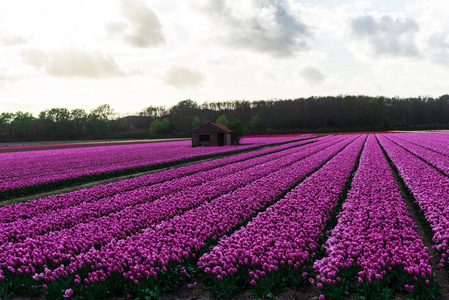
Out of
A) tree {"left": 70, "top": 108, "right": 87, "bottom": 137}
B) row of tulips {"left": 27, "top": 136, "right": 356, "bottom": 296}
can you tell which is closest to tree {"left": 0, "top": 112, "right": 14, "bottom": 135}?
tree {"left": 70, "top": 108, "right": 87, "bottom": 137}

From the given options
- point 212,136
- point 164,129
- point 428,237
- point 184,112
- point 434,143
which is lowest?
point 428,237

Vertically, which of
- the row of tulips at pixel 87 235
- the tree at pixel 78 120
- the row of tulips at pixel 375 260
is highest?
the tree at pixel 78 120

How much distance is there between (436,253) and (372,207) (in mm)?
2399

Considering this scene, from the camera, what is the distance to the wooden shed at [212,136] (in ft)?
177

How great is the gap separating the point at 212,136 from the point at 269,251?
47929 millimetres

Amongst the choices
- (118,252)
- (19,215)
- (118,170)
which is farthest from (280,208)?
(118,170)

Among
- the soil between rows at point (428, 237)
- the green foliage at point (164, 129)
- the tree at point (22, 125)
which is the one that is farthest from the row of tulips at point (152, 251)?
the tree at point (22, 125)

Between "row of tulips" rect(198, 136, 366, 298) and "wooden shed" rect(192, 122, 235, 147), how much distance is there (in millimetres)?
44163

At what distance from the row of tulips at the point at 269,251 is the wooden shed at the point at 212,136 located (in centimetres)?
4416

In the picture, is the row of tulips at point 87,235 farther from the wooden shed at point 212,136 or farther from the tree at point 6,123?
the tree at point 6,123

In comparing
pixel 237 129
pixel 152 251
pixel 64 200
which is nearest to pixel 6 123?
pixel 237 129

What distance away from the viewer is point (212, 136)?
54125 millimetres

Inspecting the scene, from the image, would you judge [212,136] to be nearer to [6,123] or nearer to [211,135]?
[211,135]

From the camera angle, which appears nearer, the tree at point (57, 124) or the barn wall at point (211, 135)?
the barn wall at point (211, 135)
